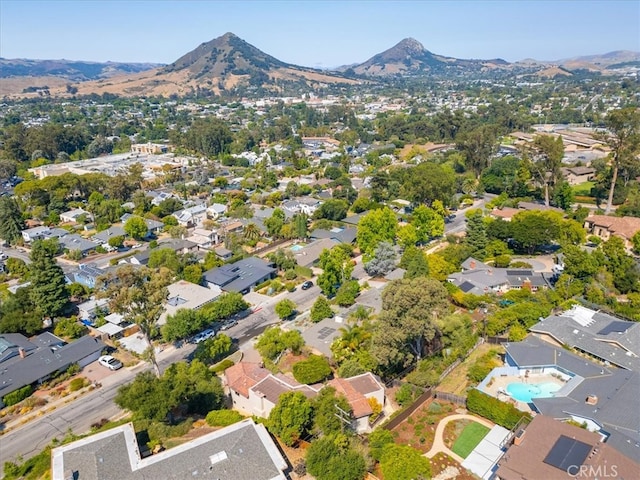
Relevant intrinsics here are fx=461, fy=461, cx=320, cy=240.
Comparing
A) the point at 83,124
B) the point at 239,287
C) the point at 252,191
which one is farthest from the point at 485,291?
the point at 83,124

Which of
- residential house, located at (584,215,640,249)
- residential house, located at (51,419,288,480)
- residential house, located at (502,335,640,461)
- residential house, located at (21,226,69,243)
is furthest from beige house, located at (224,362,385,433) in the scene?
residential house, located at (21,226,69,243)

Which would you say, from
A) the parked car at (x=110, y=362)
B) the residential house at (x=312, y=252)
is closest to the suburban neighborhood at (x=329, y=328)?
the parked car at (x=110, y=362)

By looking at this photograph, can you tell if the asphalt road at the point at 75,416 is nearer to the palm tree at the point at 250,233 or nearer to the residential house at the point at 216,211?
the palm tree at the point at 250,233

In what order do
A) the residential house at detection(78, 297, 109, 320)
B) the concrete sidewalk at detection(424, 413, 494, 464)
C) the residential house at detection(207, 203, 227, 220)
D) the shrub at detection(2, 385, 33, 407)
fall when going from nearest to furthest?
the concrete sidewalk at detection(424, 413, 494, 464) < the shrub at detection(2, 385, 33, 407) < the residential house at detection(78, 297, 109, 320) < the residential house at detection(207, 203, 227, 220)

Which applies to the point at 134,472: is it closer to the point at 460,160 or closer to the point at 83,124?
the point at 460,160

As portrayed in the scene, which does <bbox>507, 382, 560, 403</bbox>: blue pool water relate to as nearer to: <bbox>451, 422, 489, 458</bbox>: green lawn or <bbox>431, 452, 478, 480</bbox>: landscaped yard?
<bbox>451, 422, 489, 458</bbox>: green lawn

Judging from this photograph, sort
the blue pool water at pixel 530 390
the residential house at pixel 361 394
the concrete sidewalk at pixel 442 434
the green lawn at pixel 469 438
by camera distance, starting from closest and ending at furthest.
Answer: the concrete sidewalk at pixel 442 434
the green lawn at pixel 469 438
the residential house at pixel 361 394
the blue pool water at pixel 530 390
